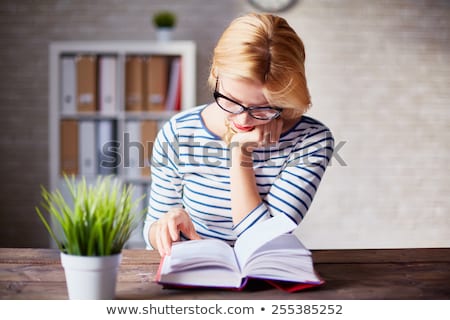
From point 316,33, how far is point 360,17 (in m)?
0.24

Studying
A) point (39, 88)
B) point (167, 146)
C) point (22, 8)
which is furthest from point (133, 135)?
point (167, 146)

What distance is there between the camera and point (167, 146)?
4.29 ft

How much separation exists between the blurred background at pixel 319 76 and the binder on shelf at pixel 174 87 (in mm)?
201

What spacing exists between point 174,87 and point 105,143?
44cm

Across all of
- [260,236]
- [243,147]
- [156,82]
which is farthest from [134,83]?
[260,236]

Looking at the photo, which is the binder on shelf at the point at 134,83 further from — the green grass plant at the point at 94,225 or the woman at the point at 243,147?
the green grass plant at the point at 94,225

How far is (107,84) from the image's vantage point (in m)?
2.79

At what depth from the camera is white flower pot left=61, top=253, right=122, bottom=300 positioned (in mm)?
800

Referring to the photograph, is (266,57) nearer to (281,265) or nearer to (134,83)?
(281,265)

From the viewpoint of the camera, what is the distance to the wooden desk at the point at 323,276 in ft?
2.98

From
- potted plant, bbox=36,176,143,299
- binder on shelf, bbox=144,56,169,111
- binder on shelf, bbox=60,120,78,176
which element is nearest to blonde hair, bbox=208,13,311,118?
potted plant, bbox=36,176,143,299

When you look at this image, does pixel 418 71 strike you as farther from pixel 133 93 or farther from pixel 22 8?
pixel 22 8

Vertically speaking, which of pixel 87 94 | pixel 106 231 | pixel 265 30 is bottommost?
pixel 87 94

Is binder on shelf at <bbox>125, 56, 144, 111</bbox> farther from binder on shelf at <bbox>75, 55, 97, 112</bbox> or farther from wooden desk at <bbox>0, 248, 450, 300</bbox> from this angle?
wooden desk at <bbox>0, 248, 450, 300</bbox>
